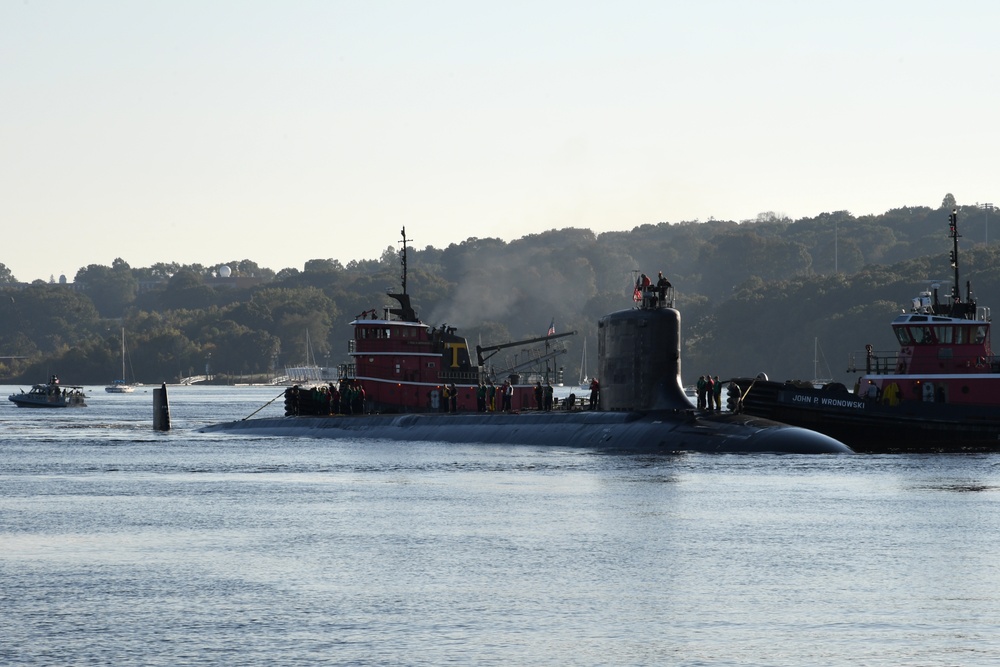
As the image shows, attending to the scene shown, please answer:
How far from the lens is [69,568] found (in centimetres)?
2422

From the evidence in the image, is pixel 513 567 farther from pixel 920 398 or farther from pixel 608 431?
pixel 920 398

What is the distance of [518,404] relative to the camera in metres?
73.4

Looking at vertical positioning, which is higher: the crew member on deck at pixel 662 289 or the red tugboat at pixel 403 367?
the crew member on deck at pixel 662 289

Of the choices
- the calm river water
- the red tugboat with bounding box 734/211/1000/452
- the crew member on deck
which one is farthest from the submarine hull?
the red tugboat with bounding box 734/211/1000/452

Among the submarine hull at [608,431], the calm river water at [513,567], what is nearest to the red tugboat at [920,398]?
the submarine hull at [608,431]

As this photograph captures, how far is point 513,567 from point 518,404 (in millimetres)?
49568

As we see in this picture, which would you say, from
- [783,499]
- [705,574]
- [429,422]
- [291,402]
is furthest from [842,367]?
[705,574]

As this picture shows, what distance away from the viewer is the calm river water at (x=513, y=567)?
18.0 metres

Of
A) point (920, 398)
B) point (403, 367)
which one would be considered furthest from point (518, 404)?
point (920, 398)

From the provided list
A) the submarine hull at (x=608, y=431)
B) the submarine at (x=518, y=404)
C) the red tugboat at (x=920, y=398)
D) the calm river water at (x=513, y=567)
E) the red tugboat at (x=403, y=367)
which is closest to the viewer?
the calm river water at (x=513, y=567)

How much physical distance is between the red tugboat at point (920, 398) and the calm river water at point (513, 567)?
8216 mm

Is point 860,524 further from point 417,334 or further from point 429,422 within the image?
point 417,334

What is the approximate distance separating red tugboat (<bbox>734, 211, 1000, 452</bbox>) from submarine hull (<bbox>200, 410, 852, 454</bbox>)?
3.98 m

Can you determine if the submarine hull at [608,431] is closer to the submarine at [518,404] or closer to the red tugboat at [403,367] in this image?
the submarine at [518,404]
